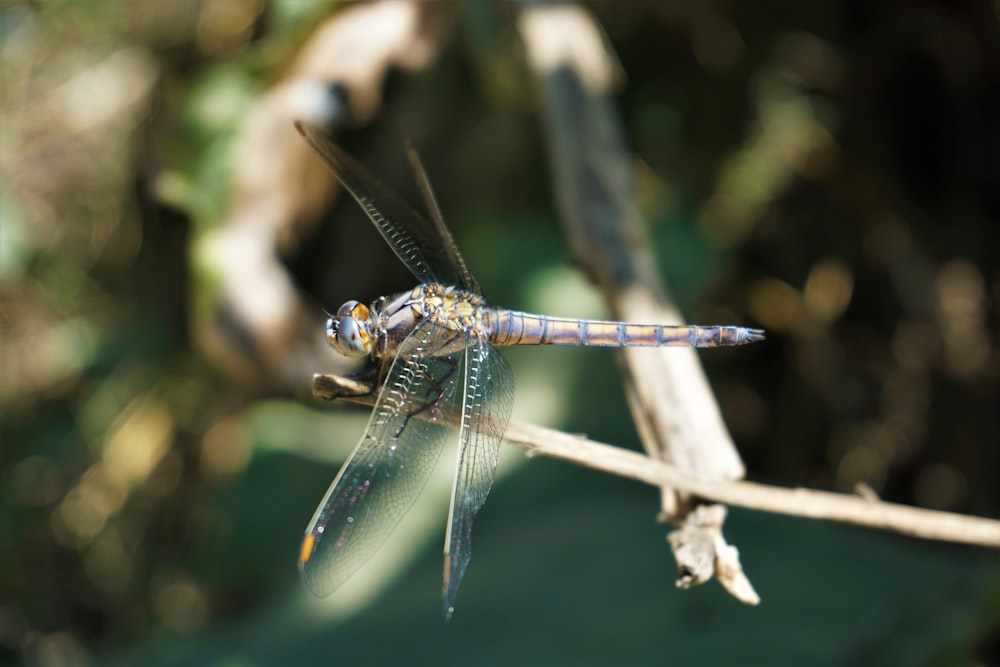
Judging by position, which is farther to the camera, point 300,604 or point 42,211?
point 42,211

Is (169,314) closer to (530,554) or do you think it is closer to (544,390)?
(544,390)

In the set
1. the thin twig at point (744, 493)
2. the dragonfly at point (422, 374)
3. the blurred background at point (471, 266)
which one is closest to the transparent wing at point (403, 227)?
the dragonfly at point (422, 374)

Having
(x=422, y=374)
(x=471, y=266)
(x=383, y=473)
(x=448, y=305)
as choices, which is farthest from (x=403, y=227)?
(x=471, y=266)

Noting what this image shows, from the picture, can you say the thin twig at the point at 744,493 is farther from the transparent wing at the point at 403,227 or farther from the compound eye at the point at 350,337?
the transparent wing at the point at 403,227

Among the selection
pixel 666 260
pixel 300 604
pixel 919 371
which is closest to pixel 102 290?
pixel 300 604

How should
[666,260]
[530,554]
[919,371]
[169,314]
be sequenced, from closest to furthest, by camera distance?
[530,554] → [666,260] → [919,371] → [169,314]

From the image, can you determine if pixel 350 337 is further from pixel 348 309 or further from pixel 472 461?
pixel 472 461

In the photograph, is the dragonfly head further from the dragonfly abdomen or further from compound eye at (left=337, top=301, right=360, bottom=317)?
the dragonfly abdomen
